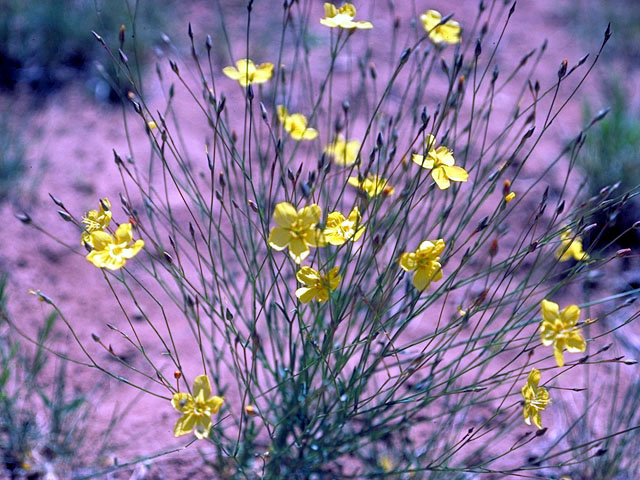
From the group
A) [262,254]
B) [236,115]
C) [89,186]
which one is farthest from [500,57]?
[89,186]

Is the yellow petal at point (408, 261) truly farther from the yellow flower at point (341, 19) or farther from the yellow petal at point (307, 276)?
the yellow flower at point (341, 19)

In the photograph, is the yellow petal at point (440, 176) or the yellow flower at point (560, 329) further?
the yellow petal at point (440, 176)

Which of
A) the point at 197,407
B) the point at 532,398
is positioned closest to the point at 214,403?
the point at 197,407

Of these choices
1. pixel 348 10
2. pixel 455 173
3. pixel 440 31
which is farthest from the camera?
pixel 440 31

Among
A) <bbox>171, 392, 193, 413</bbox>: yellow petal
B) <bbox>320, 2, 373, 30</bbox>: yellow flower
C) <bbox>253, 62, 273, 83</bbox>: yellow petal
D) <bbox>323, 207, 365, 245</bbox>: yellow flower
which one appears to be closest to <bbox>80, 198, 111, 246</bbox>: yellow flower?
<bbox>171, 392, 193, 413</bbox>: yellow petal

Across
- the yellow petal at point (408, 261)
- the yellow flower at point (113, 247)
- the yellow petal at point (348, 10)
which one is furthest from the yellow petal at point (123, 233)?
the yellow petal at point (348, 10)

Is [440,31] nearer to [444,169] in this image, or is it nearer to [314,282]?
[444,169]
